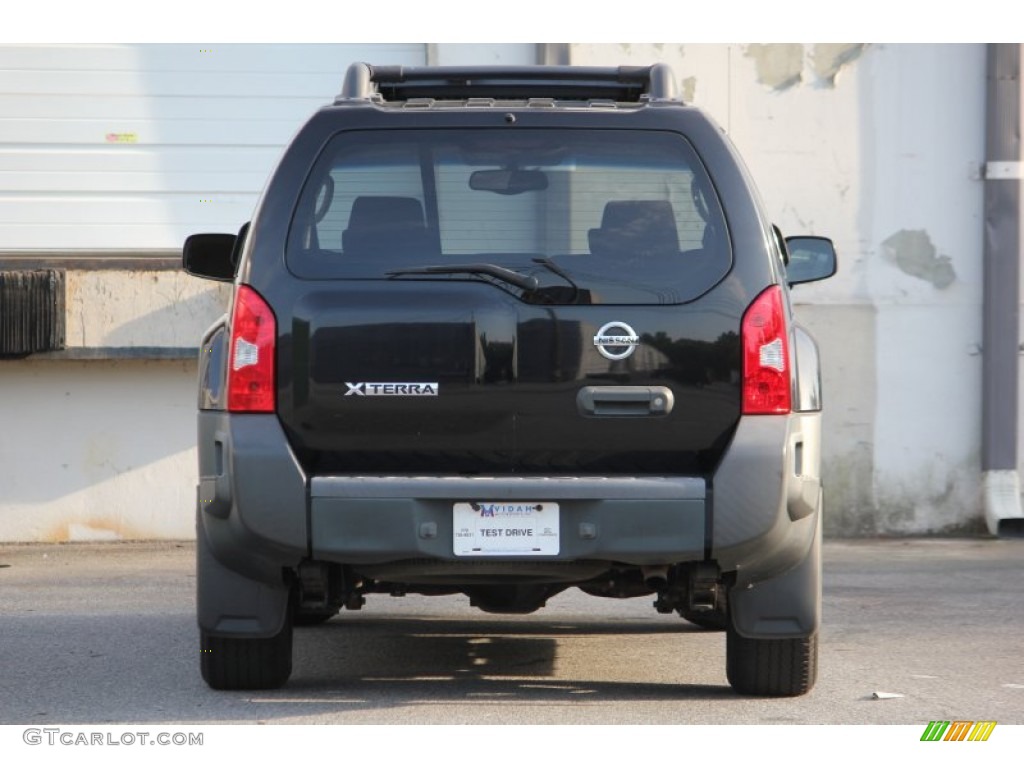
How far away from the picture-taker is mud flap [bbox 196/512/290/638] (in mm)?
5480

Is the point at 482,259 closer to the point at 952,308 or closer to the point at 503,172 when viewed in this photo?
the point at 503,172

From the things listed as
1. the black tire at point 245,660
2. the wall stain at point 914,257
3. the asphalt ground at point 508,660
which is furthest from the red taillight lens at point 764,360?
the wall stain at point 914,257

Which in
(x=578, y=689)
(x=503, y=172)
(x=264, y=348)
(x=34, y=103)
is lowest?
(x=578, y=689)

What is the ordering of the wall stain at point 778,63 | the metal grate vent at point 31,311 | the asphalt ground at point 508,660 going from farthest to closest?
the wall stain at point 778,63
the metal grate vent at point 31,311
the asphalt ground at point 508,660

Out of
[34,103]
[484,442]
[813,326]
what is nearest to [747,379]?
[484,442]

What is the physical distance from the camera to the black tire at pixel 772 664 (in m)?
5.65

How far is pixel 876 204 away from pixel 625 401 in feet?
21.4

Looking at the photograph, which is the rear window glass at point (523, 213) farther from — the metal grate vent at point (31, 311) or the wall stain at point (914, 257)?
the wall stain at point (914, 257)

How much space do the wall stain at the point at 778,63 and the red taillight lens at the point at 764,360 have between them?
6309 millimetres

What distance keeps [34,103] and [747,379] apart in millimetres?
7186

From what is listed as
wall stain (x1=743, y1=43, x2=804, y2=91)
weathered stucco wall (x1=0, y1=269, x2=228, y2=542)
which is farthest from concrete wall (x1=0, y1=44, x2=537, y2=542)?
wall stain (x1=743, y1=43, x2=804, y2=91)

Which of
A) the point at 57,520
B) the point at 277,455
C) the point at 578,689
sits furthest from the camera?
the point at 57,520

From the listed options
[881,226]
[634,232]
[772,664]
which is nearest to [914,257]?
[881,226]

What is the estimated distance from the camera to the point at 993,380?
11.1 metres
